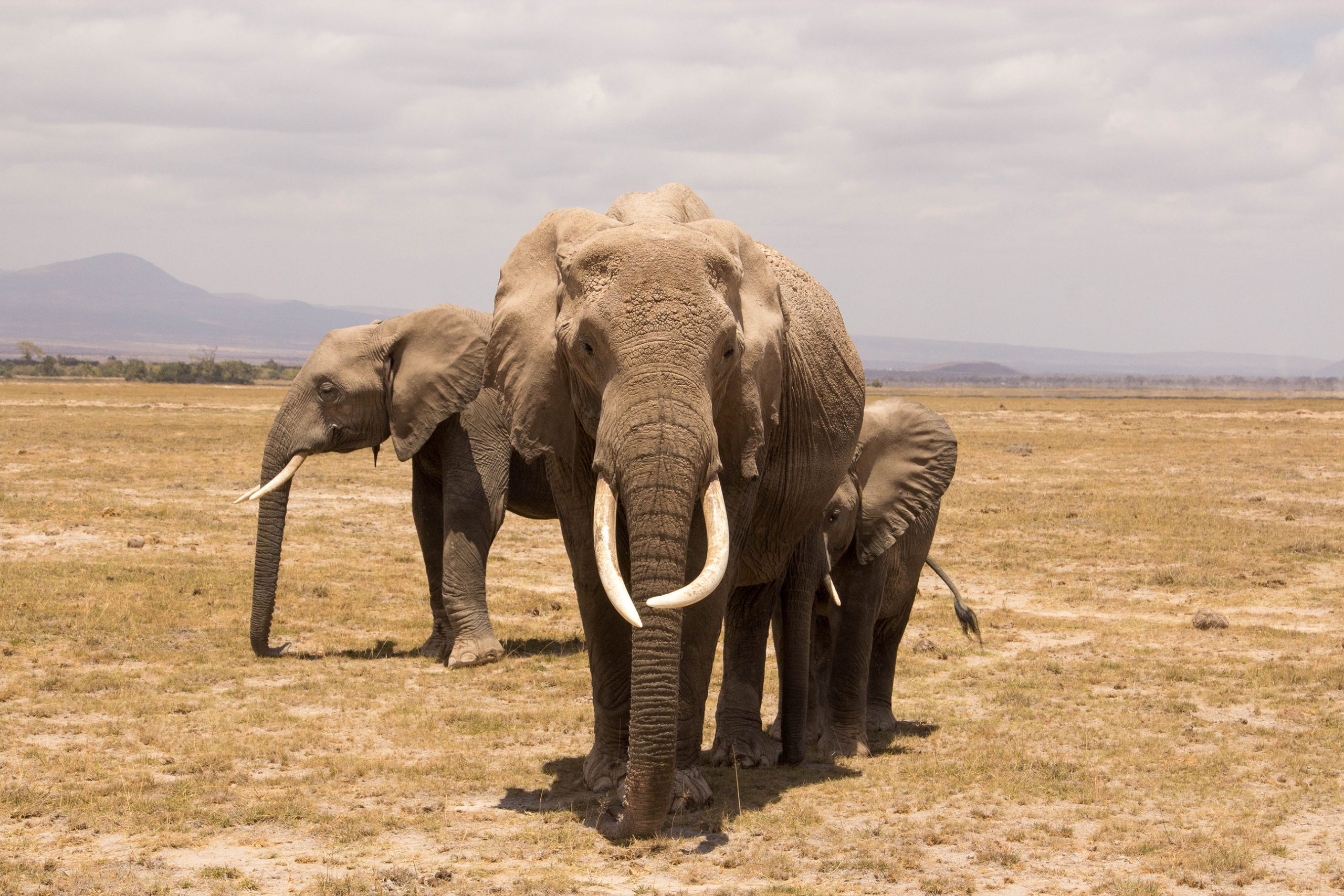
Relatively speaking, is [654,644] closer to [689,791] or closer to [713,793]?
[689,791]

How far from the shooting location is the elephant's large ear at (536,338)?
258 inches

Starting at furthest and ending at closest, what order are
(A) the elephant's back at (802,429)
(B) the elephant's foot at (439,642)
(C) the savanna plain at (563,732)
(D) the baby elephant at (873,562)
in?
(B) the elephant's foot at (439,642)
(D) the baby elephant at (873,562)
(A) the elephant's back at (802,429)
(C) the savanna plain at (563,732)

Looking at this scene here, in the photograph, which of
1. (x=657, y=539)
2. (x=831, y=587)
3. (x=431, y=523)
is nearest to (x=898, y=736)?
(x=831, y=587)

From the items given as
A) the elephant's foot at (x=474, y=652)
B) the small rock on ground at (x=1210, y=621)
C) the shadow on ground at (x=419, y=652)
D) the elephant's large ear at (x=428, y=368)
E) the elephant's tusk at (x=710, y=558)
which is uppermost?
the elephant's large ear at (x=428, y=368)

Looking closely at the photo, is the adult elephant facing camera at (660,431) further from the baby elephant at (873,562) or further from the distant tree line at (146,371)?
the distant tree line at (146,371)

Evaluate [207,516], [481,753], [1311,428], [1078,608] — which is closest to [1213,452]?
[1311,428]

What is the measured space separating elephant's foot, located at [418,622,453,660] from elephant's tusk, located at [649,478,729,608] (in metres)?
→ 5.75

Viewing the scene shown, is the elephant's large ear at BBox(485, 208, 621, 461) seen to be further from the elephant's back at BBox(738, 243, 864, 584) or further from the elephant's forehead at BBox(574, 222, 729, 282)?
the elephant's back at BBox(738, 243, 864, 584)

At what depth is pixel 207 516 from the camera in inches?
771

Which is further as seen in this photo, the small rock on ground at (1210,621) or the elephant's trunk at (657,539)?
the small rock on ground at (1210,621)

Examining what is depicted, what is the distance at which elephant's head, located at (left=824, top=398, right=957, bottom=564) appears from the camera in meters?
8.51

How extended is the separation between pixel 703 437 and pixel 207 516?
15.2 m

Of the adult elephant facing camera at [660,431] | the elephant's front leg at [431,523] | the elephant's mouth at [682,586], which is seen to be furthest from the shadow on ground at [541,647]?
the elephant's mouth at [682,586]

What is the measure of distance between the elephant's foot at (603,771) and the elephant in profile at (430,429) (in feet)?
13.7
